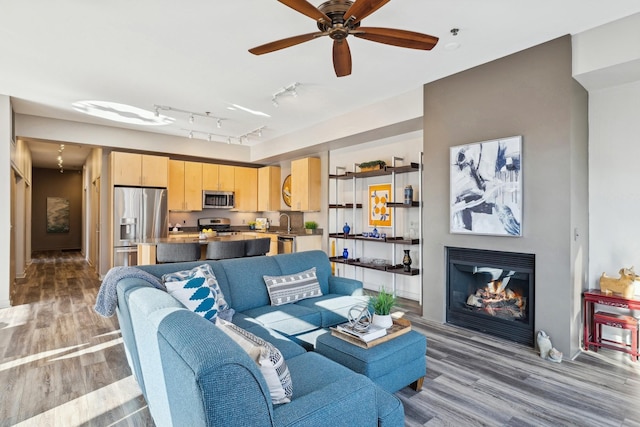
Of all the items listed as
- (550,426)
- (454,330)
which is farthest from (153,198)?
(550,426)

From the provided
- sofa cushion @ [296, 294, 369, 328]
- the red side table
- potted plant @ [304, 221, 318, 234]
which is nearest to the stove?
potted plant @ [304, 221, 318, 234]

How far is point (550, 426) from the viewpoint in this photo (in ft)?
6.96

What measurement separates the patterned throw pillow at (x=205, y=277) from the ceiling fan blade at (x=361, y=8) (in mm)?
2231

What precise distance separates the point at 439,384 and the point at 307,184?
15.1 feet

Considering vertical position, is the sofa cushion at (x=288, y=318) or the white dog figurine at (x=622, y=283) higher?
the white dog figurine at (x=622, y=283)

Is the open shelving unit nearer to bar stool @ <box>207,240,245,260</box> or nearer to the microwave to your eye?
bar stool @ <box>207,240,245,260</box>

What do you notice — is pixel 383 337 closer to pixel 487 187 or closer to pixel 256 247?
pixel 487 187

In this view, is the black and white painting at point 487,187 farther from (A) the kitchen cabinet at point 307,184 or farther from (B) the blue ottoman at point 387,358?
(A) the kitchen cabinet at point 307,184

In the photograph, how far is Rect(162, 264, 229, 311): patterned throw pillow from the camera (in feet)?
9.08

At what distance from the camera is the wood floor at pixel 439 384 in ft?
7.30

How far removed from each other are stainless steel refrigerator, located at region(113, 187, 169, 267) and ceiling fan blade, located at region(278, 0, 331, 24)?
5329 mm

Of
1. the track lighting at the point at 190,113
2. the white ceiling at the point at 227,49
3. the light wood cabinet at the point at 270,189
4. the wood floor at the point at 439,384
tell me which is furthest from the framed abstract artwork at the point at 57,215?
the wood floor at the point at 439,384

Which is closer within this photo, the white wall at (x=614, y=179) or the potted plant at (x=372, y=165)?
the white wall at (x=614, y=179)

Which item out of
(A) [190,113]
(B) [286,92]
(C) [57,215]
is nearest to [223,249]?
(B) [286,92]
